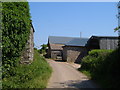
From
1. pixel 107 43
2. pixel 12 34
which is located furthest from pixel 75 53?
pixel 12 34

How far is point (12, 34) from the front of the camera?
7320 millimetres

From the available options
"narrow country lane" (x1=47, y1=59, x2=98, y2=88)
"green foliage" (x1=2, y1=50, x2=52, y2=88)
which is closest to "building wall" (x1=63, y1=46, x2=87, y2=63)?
"narrow country lane" (x1=47, y1=59, x2=98, y2=88)

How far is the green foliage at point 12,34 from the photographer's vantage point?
7.16 metres

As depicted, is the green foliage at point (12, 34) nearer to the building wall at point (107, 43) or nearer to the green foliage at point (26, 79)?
the green foliage at point (26, 79)

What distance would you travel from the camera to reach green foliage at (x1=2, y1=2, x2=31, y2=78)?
23.5 ft

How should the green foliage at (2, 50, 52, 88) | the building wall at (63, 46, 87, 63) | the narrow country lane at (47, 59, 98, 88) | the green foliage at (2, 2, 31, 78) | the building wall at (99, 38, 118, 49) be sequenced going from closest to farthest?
the green foliage at (2, 50, 52, 88), the narrow country lane at (47, 59, 98, 88), the green foliage at (2, 2, 31, 78), the building wall at (99, 38, 118, 49), the building wall at (63, 46, 87, 63)

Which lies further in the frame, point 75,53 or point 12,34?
point 75,53

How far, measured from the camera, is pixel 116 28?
6.21 metres

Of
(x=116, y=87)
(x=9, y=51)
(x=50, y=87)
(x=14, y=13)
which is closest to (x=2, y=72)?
(x=9, y=51)

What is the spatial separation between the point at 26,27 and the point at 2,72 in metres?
2.48

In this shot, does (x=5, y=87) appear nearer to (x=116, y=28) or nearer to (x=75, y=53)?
(x=116, y=28)

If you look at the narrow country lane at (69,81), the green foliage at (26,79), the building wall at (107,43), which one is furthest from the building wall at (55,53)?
the green foliage at (26,79)

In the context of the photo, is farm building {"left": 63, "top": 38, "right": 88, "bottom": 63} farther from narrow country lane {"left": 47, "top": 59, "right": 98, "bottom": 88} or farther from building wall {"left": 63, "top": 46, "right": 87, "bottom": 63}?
narrow country lane {"left": 47, "top": 59, "right": 98, "bottom": 88}

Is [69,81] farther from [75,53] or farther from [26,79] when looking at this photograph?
[75,53]
